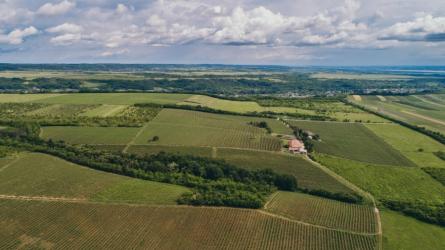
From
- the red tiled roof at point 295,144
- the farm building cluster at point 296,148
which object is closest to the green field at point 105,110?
the red tiled roof at point 295,144

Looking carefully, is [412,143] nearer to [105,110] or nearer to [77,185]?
[77,185]

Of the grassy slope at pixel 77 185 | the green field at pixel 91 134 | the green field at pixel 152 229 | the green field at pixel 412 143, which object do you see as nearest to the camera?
the green field at pixel 152 229

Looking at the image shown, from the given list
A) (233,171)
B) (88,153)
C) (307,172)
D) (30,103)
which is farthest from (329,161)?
(30,103)

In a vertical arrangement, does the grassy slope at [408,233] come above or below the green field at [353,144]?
below

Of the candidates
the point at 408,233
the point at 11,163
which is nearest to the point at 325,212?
the point at 408,233

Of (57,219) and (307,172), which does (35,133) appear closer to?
(57,219)

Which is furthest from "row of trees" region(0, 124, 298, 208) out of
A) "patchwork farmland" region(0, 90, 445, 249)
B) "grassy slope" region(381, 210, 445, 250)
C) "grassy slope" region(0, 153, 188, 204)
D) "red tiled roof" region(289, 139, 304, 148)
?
"red tiled roof" region(289, 139, 304, 148)

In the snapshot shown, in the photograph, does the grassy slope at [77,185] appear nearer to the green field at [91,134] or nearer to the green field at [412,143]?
the green field at [91,134]
